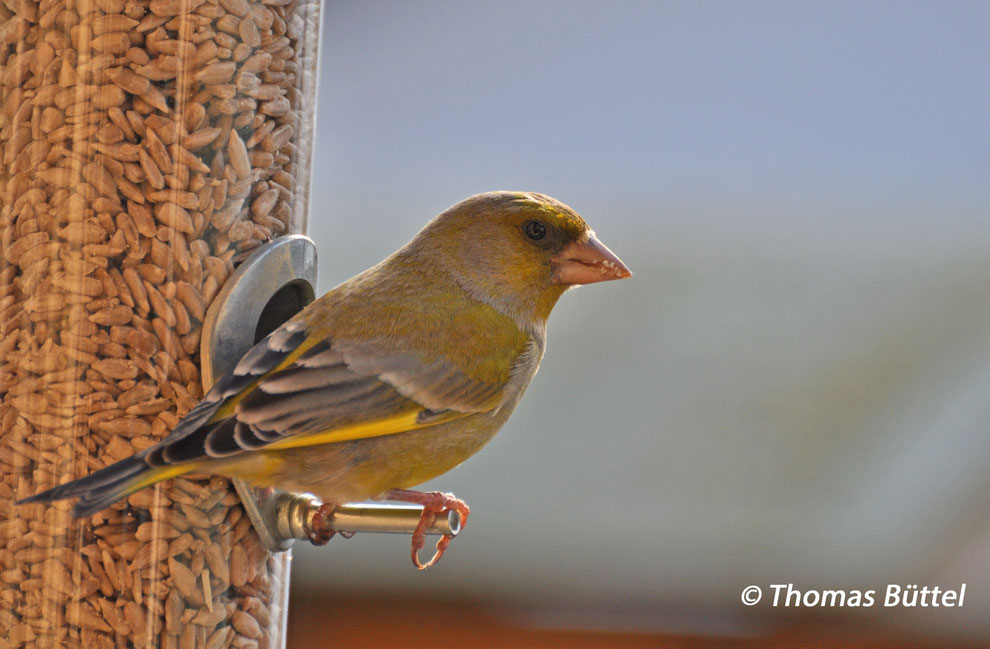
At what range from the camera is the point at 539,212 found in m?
1.92

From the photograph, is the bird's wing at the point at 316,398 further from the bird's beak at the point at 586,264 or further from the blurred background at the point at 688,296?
the blurred background at the point at 688,296

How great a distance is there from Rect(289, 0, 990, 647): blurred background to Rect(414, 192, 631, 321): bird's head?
2.21 m

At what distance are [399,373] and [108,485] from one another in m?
0.50

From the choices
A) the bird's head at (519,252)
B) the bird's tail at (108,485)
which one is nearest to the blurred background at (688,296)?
the bird's head at (519,252)

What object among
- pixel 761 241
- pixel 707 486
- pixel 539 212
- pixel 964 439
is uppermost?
pixel 539 212

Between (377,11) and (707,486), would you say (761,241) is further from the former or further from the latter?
(377,11)

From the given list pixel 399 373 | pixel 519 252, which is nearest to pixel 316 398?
pixel 399 373

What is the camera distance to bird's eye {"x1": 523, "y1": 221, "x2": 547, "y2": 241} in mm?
1927

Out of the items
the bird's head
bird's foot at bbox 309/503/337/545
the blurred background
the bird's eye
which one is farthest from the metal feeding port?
the blurred background

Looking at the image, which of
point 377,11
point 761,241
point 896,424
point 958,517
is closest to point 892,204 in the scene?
point 761,241

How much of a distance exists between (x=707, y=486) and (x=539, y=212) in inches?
99.7

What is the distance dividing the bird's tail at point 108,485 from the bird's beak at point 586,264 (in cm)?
82

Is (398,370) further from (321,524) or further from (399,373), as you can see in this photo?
(321,524)

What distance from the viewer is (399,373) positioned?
1689 mm
